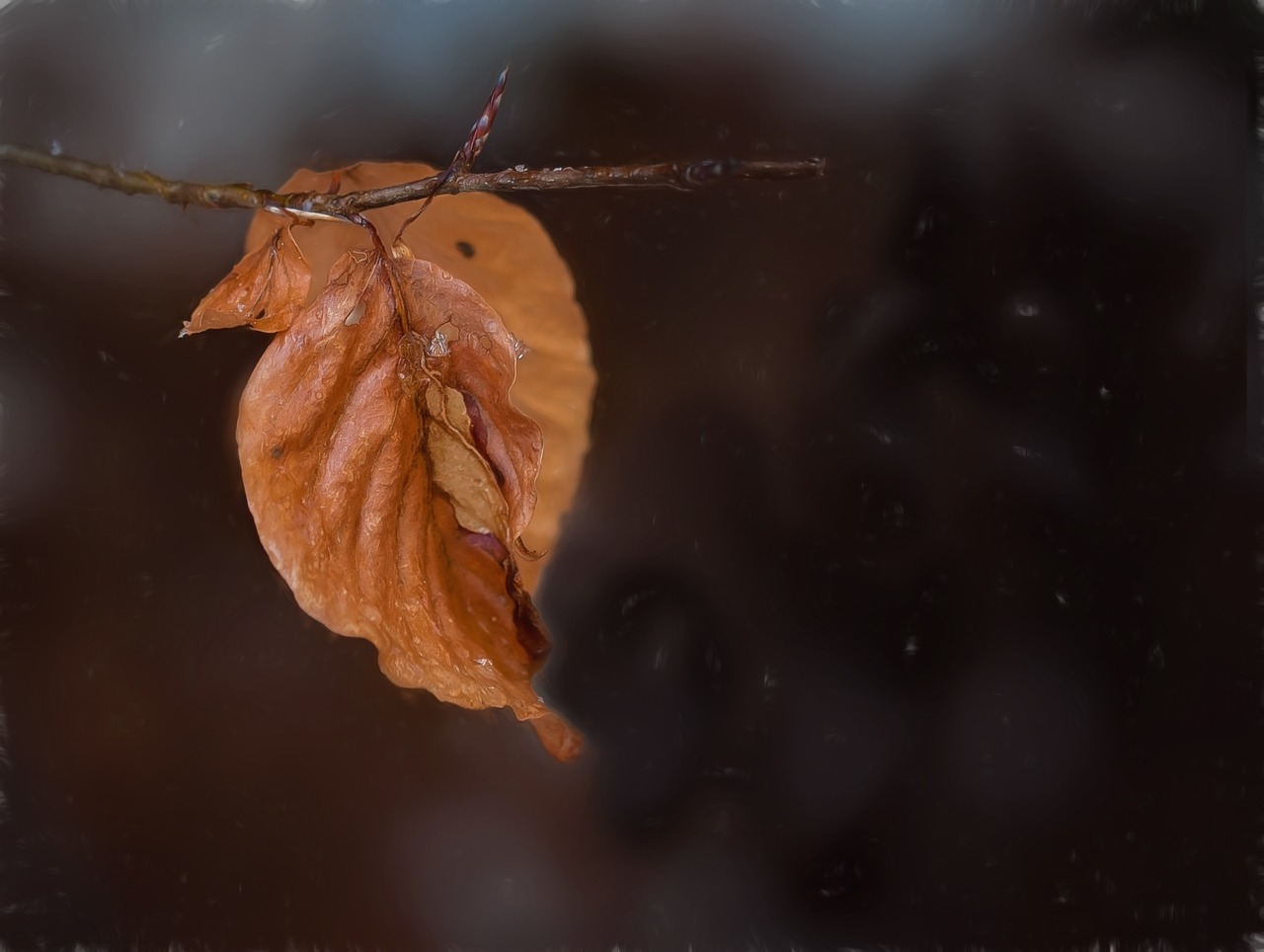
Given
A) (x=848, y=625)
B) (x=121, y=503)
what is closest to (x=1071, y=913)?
(x=848, y=625)

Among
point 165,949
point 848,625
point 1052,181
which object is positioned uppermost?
point 1052,181

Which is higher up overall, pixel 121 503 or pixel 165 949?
pixel 121 503

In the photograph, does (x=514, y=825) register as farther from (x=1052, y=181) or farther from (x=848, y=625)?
(x=1052, y=181)

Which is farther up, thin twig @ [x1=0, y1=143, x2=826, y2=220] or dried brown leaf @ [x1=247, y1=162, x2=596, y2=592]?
thin twig @ [x1=0, y1=143, x2=826, y2=220]
